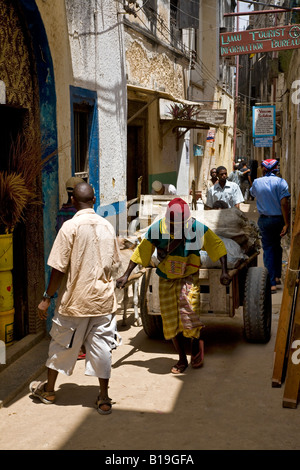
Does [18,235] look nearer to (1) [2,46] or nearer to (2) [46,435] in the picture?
(1) [2,46]

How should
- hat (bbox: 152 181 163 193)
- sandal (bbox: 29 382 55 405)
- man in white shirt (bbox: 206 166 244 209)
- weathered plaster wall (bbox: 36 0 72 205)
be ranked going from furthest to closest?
hat (bbox: 152 181 163 193), man in white shirt (bbox: 206 166 244 209), weathered plaster wall (bbox: 36 0 72 205), sandal (bbox: 29 382 55 405)

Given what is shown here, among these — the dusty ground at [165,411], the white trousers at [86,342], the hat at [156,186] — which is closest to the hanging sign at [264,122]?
the hat at [156,186]

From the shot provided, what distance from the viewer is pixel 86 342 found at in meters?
4.41

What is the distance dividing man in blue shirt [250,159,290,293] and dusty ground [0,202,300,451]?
2.44 metres

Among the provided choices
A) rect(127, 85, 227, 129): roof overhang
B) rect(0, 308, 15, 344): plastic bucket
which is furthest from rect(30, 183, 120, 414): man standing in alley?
rect(127, 85, 227, 129): roof overhang

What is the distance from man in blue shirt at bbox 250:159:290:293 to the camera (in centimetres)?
788

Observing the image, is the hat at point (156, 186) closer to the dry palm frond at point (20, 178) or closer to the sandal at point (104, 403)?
the dry palm frond at point (20, 178)

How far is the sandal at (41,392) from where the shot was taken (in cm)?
454

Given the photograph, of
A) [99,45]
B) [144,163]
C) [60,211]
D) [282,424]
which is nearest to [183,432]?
[282,424]

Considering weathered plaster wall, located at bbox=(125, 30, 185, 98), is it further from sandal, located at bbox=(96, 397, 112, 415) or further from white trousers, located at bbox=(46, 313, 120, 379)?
sandal, located at bbox=(96, 397, 112, 415)

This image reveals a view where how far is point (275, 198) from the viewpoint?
25.9 ft

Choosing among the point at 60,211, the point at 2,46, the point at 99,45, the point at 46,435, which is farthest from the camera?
the point at 99,45

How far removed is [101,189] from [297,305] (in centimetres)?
381

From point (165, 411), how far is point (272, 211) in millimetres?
4180
